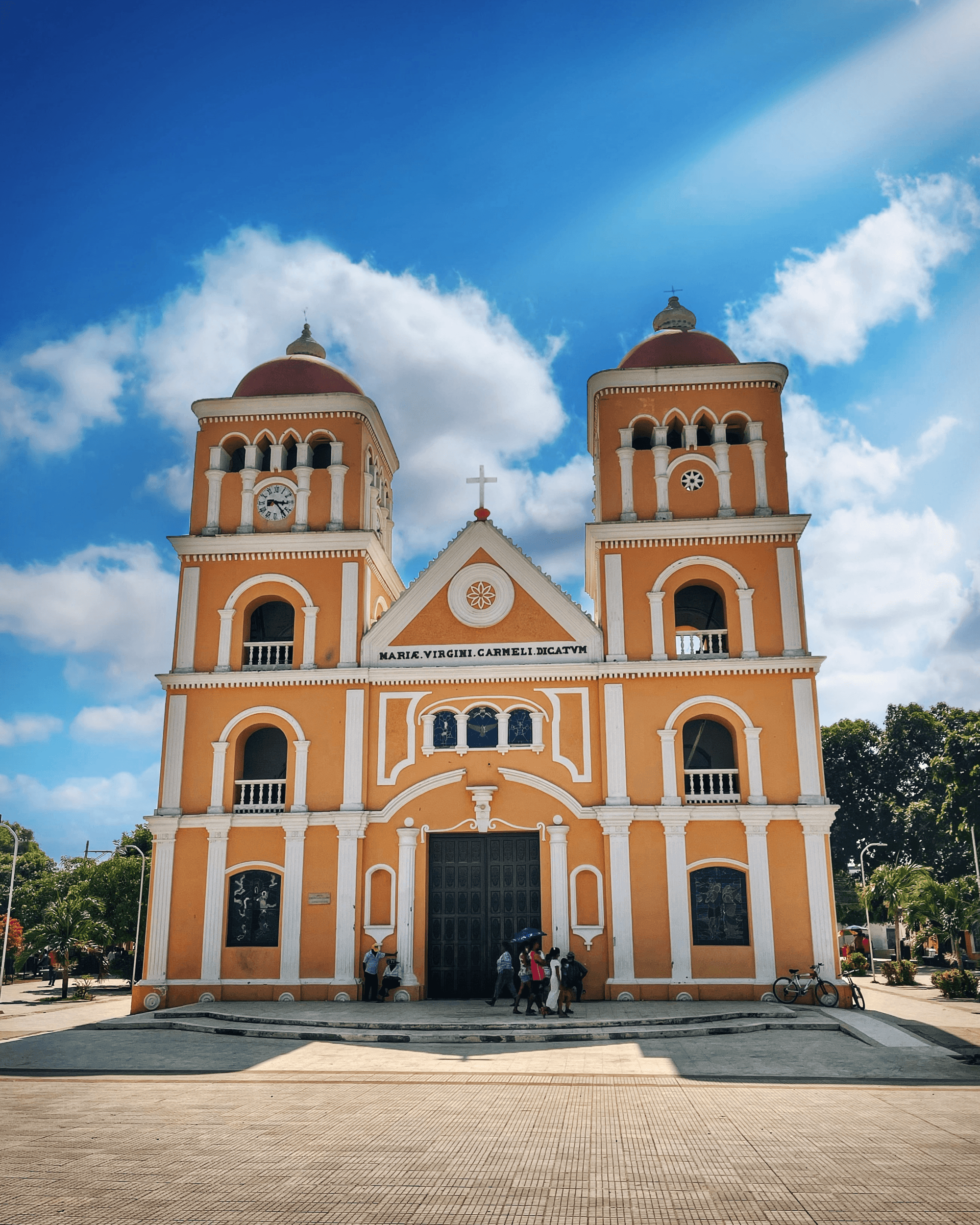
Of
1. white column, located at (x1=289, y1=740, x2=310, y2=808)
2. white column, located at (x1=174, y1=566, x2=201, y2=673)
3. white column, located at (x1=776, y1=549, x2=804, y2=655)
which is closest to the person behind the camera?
white column, located at (x1=289, y1=740, x2=310, y2=808)

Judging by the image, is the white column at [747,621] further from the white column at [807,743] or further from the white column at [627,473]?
the white column at [627,473]

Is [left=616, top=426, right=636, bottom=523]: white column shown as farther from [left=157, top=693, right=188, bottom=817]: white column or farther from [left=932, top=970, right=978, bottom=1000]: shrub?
[left=932, top=970, right=978, bottom=1000]: shrub

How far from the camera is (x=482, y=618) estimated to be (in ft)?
85.9

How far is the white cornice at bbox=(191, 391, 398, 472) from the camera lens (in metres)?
27.7

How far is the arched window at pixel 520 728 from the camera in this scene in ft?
82.4

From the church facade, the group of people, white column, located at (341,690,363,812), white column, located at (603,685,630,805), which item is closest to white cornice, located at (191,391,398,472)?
the church facade

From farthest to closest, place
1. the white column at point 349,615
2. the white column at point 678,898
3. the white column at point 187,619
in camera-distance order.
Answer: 1. the white column at point 187,619
2. the white column at point 349,615
3. the white column at point 678,898

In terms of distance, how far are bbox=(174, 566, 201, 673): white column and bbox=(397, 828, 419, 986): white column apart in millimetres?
7322

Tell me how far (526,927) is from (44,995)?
1683 centimetres

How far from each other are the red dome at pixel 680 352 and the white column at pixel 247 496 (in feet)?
34.6

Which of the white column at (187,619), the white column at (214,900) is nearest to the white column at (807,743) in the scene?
the white column at (214,900)

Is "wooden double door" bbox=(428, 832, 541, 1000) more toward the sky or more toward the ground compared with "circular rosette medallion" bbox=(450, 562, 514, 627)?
more toward the ground

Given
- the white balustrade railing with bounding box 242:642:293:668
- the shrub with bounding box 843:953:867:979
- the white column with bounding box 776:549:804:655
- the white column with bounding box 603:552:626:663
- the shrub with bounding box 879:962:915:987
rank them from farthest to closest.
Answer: the shrub with bounding box 843:953:867:979
the shrub with bounding box 879:962:915:987
the white balustrade railing with bounding box 242:642:293:668
the white column with bounding box 603:552:626:663
the white column with bounding box 776:549:804:655

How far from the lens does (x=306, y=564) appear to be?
88.1 ft
